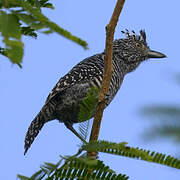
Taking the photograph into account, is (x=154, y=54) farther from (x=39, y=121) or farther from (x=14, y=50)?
(x=14, y=50)

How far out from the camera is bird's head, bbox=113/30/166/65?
7.41 meters

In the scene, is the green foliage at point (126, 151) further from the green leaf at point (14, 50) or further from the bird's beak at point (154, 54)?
the bird's beak at point (154, 54)

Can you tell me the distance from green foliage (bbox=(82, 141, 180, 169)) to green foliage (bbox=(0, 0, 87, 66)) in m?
0.69

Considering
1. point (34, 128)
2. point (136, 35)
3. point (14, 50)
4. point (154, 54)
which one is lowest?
point (34, 128)

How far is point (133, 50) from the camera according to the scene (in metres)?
7.56

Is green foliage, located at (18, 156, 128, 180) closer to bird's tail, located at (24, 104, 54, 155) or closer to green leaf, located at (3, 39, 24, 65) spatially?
green leaf, located at (3, 39, 24, 65)

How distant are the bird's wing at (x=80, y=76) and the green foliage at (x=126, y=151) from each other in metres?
4.06

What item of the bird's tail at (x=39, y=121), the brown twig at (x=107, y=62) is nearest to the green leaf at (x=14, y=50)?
the brown twig at (x=107, y=62)

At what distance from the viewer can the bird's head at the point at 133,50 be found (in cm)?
Result: 741

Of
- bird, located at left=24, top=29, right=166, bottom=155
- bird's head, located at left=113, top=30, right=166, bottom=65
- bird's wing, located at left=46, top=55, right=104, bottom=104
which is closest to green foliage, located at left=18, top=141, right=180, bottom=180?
bird, located at left=24, top=29, right=166, bottom=155

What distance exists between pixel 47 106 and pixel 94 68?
102 centimetres

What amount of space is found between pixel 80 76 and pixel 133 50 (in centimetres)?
181

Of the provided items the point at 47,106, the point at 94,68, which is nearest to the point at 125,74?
the point at 94,68

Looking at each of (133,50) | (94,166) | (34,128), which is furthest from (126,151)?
(133,50)
